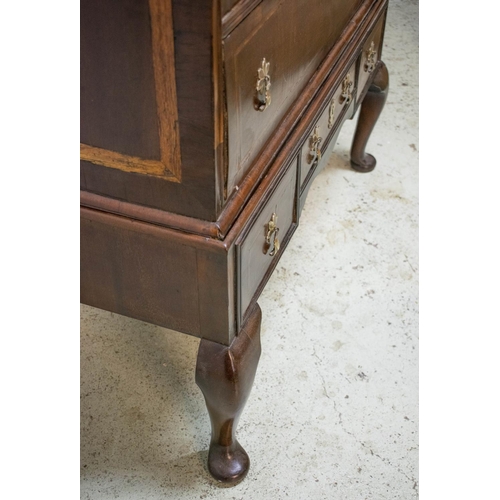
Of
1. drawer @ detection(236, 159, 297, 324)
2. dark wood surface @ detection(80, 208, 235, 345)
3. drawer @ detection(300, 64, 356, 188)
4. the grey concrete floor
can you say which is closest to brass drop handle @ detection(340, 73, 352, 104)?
drawer @ detection(300, 64, 356, 188)

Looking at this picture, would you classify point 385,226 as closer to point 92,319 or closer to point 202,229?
point 92,319

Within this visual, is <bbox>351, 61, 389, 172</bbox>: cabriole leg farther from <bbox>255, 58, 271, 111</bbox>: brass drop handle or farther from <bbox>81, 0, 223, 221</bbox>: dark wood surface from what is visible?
<bbox>81, 0, 223, 221</bbox>: dark wood surface

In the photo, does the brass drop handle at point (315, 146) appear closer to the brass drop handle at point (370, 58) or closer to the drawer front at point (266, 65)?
the drawer front at point (266, 65)

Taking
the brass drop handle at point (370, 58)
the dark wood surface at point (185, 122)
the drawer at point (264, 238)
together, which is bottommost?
the drawer at point (264, 238)

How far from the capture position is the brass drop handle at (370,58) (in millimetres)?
1368

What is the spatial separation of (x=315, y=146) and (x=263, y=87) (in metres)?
0.31

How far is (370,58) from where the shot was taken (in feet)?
4.53

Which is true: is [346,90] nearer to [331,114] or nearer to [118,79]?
[331,114]

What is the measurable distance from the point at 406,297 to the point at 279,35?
77 centimetres

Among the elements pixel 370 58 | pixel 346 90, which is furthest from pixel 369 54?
pixel 346 90

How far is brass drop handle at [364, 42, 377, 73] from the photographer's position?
4.49 feet

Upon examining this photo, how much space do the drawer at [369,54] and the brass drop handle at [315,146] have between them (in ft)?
0.87

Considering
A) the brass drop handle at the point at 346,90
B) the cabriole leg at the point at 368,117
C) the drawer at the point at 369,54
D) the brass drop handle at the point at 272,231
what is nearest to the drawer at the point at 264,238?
the brass drop handle at the point at 272,231

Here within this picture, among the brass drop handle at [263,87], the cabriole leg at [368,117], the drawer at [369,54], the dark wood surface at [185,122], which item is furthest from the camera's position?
the cabriole leg at [368,117]
